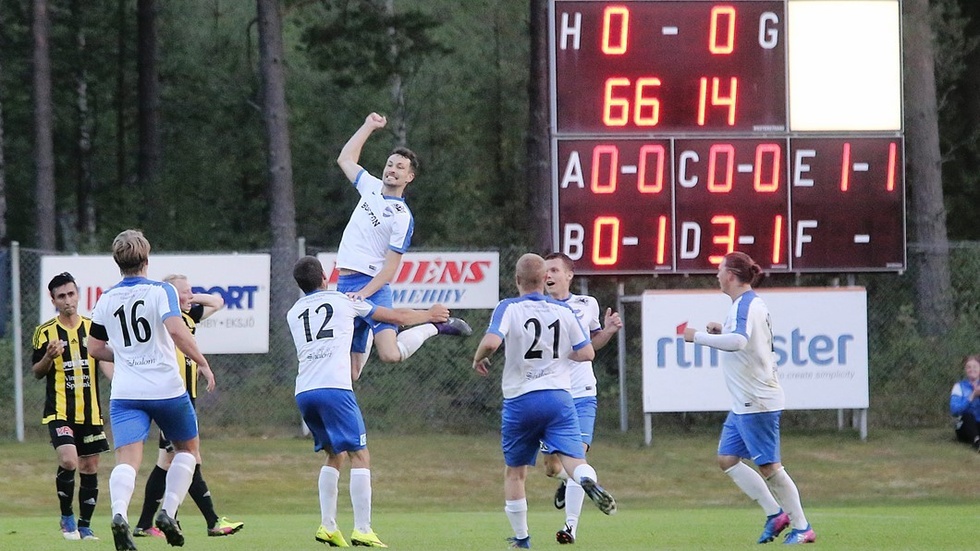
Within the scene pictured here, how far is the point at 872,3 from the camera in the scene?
17.9 metres

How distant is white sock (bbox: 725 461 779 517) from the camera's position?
10984mm

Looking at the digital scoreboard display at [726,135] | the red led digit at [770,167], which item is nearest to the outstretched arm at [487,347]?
the digital scoreboard display at [726,135]

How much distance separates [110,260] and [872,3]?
29.4ft

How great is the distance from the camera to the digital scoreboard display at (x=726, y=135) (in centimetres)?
1719

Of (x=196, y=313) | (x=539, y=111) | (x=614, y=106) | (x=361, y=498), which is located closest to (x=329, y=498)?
(x=361, y=498)

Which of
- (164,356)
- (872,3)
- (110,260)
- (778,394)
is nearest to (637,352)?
(872,3)

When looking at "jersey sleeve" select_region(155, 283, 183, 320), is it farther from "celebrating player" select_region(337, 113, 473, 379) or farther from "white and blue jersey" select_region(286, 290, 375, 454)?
"celebrating player" select_region(337, 113, 473, 379)

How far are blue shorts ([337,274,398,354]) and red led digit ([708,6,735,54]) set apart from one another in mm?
7444

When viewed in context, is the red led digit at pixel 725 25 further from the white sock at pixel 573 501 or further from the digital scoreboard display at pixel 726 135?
the white sock at pixel 573 501

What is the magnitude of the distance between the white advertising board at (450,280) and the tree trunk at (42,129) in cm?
1316

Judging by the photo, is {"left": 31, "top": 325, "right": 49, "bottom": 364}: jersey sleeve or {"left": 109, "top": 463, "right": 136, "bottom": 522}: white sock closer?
{"left": 109, "top": 463, "right": 136, "bottom": 522}: white sock

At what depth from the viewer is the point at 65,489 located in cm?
1255

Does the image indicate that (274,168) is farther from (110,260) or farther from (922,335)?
(922,335)

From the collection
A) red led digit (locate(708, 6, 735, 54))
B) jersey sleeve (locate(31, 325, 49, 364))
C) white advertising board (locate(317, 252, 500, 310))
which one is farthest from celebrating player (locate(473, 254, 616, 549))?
white advertising board (locate(317, 252, 500, 310))
